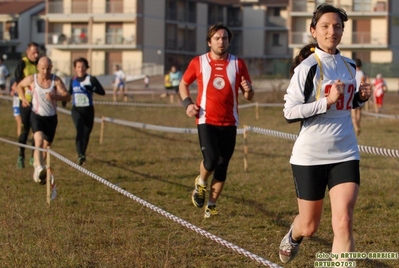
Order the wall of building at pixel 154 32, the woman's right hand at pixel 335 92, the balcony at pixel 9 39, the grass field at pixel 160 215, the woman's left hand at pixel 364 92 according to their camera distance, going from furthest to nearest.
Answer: the balcony at pixel 9 39, the wall of building at pixel 154 32, the grass field at pixel 160 215, the woman's left hand at pixel 364 92, the woman's right hand at pixel 335 92

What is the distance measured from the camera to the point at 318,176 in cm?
601

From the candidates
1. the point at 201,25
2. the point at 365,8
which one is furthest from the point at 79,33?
the point at 365,8

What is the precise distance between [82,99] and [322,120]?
9.17 meters

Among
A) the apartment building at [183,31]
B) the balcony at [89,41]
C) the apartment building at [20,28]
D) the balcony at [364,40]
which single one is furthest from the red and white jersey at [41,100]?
the apartment building at [20,28]

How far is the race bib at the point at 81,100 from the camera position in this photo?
14.6 metres

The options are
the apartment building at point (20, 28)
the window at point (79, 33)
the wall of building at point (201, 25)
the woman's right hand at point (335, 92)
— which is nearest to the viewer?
the woman's right hand at point (335, 92)

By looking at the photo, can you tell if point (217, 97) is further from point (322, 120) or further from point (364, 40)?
point (364, 40)

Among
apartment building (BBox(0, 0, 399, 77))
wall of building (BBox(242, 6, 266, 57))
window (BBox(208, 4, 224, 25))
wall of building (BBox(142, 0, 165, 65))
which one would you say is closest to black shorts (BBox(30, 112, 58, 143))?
apartment building (BBox(0, 0, 399, 77))

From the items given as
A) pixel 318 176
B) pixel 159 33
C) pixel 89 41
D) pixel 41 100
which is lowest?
pixel 318 176

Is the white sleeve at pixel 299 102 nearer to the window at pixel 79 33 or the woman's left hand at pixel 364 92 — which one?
the woman's left hand at pixel 364 92

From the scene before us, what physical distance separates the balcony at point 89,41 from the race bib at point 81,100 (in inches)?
2337

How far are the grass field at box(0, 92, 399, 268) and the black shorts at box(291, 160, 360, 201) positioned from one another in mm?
1121

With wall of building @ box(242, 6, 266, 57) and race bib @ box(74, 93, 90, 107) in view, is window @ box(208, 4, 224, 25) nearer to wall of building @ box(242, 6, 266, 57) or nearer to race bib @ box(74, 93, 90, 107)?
wall of building @ box(242, 6, 266, 57)

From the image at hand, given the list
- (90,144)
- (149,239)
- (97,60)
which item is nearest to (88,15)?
(97,60)
